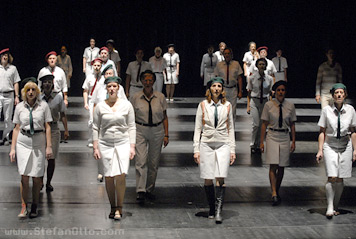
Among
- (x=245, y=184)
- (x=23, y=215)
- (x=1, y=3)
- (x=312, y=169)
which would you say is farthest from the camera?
(x=1, y=3)

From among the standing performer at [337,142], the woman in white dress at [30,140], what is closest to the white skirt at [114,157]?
the woman in white dress at [30,140]

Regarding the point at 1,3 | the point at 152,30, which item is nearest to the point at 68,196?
the point at 1,3

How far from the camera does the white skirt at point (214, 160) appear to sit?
10.0 m

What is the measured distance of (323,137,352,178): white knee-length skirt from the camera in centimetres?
1028

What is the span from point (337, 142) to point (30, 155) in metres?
4.10

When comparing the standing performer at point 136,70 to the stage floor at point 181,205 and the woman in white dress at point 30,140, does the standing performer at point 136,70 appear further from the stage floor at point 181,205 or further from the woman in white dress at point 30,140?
the woman in white dress at point 30,140

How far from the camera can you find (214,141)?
10.1m

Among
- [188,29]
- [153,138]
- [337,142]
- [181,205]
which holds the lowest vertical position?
[181,205]

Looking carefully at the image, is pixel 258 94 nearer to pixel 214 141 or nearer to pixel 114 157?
pixel 214 141

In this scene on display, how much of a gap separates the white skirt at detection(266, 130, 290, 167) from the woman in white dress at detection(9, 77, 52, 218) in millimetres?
3197

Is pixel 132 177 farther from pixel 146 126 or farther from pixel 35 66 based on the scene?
pixel 35 66

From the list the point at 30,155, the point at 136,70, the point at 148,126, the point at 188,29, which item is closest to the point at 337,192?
the point at 148,126

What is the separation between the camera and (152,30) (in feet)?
99.0

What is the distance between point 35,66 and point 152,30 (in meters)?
4.77
